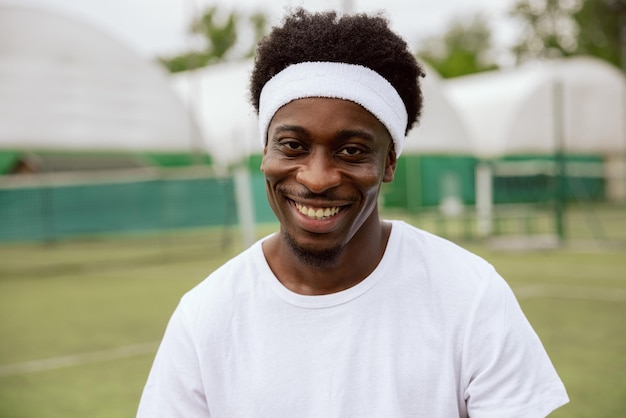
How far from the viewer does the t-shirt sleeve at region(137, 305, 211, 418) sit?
7.14 feet

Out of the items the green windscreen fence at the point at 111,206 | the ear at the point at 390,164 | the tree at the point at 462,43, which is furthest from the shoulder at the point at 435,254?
the tree at the point at 462,43

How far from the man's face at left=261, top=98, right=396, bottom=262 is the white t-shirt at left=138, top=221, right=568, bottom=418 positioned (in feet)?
0.45

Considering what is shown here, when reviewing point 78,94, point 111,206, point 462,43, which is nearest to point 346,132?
point 111,206

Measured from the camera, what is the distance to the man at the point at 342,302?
6.78ft

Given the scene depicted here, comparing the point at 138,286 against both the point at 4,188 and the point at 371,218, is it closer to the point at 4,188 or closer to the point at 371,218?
the point at 4,188

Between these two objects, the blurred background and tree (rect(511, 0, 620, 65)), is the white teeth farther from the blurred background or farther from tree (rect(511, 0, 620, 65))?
tree (rect(511, 0, 620, 65))

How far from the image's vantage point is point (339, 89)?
6.88ft

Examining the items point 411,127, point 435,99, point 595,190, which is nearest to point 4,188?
point 411,127

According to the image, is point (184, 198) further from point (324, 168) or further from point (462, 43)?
point (462, 43)

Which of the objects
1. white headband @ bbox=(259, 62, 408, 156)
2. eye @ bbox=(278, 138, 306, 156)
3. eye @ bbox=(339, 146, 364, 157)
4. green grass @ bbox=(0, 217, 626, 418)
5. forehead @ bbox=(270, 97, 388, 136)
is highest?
white headband @ bbox=(259, 62, 408, 156)

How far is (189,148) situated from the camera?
29.0 m

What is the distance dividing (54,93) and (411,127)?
24.6 m

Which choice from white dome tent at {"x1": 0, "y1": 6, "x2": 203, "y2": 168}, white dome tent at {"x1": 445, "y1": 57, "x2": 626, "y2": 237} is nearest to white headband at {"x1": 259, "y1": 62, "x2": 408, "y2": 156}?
white dome tent at {"x1": 0, "y1": 6, "x2": 203, "y2": 168}

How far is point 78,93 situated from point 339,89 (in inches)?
996
